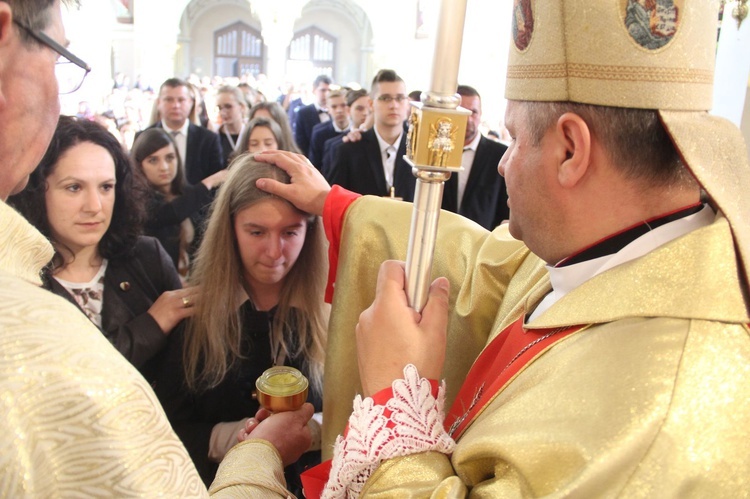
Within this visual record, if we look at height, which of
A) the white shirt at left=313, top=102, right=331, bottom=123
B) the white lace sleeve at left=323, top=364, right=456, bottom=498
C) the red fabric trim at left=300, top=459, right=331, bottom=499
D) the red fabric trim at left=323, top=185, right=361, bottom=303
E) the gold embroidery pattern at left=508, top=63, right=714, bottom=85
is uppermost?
the gold embroidery pattern at left=508, top=63, right=714, bottom=85

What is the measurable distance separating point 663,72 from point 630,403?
20.4 inches

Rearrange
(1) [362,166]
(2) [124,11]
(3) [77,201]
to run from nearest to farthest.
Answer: (3) [77,201], (1) [362,166], (2) [124,11]

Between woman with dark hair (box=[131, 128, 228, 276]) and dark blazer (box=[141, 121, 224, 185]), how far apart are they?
1206 millimetres

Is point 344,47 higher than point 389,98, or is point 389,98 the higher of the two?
point 344,47

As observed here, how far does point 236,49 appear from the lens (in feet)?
95.7

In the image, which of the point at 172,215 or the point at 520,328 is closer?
the point at 520,328

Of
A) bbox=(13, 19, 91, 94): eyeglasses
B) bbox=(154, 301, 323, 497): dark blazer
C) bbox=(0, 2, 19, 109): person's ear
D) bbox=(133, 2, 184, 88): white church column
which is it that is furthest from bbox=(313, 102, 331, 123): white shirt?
bbox=(133, 2, 184, 88): white church column

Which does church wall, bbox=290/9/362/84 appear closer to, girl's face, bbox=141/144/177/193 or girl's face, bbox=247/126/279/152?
girl's face, bbox=247/126/279/152

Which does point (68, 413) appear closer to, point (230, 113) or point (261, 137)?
point (261, 137)

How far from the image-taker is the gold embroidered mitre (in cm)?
100

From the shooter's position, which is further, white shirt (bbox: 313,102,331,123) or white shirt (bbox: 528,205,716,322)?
white shirt (bbox: 313,102,331,123)

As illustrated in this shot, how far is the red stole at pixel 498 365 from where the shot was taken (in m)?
1.14

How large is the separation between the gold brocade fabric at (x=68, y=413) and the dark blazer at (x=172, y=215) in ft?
9.84

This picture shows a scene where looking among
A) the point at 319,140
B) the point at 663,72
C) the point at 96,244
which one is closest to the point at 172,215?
the point at 96,244
